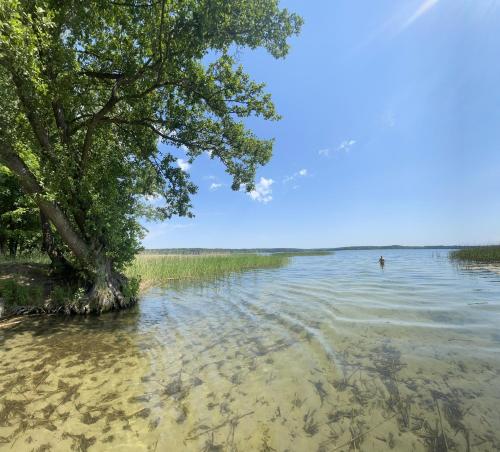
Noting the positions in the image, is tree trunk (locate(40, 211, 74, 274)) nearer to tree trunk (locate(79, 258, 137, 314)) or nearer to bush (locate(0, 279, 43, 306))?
bush (locate(0, 279, 43, 306))

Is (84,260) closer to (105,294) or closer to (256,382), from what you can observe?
(105,294)

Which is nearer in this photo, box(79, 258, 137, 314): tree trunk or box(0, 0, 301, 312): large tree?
box(0, 0, 301, 312): large tree

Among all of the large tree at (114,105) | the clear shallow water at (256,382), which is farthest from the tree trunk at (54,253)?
the clear shallow water at (256,382)

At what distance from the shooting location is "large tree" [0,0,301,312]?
339 inches

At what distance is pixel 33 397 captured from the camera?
15.0 ft

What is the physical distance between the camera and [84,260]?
11.3 metres

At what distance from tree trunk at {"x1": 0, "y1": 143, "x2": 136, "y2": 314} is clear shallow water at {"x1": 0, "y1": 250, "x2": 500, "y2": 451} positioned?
1.06 metres

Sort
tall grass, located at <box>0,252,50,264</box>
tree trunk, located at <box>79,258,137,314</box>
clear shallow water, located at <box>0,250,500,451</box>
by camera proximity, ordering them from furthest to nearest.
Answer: tall grass, located at <box>0,252,50,264</box>
tree trunk, located at <box>79,258,137,314</box>
clear shallow water, located at <box>0,250,500,451</box>

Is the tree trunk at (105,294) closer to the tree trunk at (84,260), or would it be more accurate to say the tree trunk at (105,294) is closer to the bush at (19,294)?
the tree trunk at (84,260)

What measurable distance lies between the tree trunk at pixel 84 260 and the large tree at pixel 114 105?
0.04 metres

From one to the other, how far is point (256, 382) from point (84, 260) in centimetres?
906

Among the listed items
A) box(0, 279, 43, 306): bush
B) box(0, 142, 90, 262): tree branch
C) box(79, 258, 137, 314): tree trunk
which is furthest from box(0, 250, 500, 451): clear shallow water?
box(0, 142, 90, 262): tree branch

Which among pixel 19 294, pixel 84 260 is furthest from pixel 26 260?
pixel 84 260

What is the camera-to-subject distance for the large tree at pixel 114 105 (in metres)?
8.60
